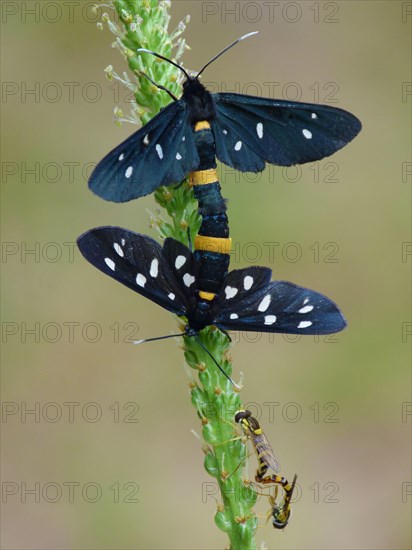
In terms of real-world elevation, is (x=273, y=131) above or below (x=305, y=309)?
above

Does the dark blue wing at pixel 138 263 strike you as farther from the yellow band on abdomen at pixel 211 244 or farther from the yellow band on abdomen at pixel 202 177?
the yellow band on abdomen at pixel 202 177

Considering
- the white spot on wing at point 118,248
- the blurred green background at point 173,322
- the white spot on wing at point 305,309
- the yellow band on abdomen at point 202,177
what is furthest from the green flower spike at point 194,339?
the blurred green background at point 173,322

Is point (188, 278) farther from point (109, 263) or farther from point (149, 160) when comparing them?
point (149, 160)

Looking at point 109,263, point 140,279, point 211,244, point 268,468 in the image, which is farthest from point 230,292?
point 268,468

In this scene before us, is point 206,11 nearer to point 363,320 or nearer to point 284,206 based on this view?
point 284,206

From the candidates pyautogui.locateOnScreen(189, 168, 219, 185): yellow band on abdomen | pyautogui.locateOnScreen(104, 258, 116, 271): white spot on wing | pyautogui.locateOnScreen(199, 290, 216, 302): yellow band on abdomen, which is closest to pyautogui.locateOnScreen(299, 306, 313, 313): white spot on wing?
pyautogui.locateOnScreen(199, 290, 216, 302): yellow band on abdomen

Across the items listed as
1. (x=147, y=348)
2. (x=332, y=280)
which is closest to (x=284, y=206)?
(x=332, y=280)
